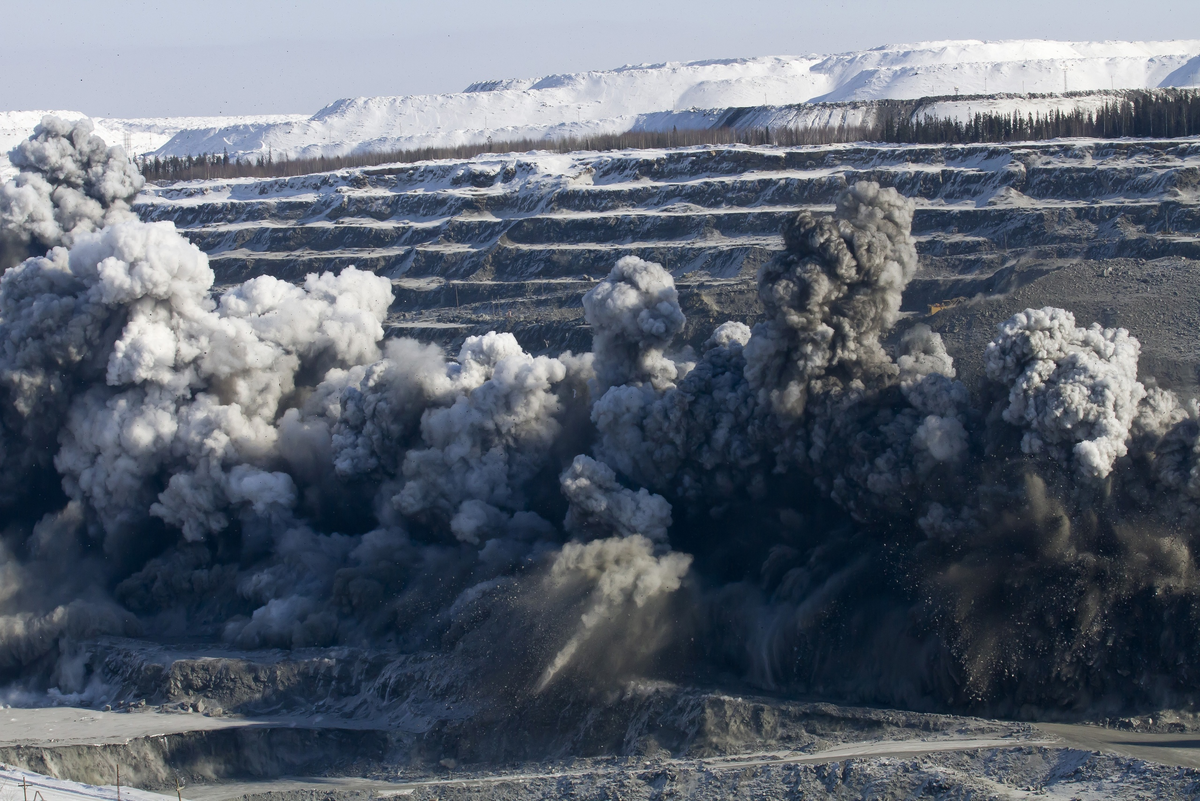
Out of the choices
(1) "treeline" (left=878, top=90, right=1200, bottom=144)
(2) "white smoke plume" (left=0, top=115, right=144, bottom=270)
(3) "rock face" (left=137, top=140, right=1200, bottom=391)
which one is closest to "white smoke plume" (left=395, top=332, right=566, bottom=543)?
(3) "rock face" (left=137, top=140, right=1200, bottom=391)

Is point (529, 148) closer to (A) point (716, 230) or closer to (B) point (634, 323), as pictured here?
(A) point (716, 230)

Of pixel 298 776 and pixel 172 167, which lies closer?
pixel 298 776

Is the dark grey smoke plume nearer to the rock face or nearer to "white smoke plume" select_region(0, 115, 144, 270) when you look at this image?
"white smoke plume" select_region(0, 115, 144, 270)

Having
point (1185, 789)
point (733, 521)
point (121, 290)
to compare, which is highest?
point (121, 290)

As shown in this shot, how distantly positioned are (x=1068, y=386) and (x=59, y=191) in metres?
71.8

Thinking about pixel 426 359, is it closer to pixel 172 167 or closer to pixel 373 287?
pixel 373 287

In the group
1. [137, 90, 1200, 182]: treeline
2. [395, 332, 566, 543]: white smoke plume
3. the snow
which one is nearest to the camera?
the snow

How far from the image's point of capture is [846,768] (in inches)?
1816

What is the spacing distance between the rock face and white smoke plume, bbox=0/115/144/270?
25.0m

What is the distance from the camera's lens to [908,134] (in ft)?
417

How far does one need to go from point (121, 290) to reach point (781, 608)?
141ft

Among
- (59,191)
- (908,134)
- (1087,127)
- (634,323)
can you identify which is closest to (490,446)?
(634,323)

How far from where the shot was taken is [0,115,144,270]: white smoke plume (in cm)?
9175

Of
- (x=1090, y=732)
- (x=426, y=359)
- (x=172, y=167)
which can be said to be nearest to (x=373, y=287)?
(x=426, y=359)
